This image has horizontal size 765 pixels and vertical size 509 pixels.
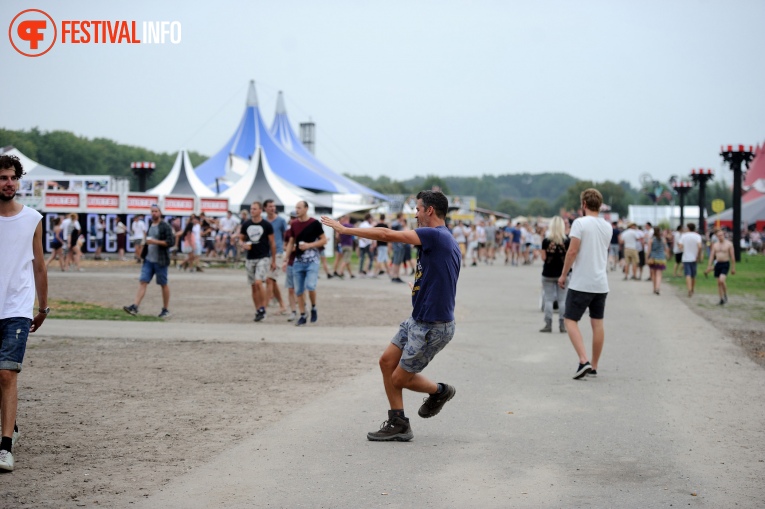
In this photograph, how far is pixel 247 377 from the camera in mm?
8938

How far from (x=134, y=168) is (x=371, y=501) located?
3704 centimetres

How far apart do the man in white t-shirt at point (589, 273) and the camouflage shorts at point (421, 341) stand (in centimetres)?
319

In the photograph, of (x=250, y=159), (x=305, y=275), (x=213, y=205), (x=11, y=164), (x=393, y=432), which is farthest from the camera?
(x=250, y=159)

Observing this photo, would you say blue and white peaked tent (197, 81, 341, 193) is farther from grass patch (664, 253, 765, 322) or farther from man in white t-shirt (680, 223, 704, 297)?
man in white t-shirt (680, 223, 704, 297)

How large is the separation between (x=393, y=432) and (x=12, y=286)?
2778mm

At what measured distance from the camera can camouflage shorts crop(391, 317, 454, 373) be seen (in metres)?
6.24

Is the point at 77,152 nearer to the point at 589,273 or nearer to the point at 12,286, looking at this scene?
the point at 589,273

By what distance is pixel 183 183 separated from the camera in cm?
4088

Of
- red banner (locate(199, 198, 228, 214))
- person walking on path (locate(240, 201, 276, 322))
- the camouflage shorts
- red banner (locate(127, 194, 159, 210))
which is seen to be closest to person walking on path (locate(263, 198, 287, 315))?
person walking on path (locate(240, 201, 276, 322))

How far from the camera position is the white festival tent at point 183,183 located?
132 ft

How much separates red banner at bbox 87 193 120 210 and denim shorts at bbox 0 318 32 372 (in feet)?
89.7

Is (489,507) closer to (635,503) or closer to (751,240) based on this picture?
(635,503)

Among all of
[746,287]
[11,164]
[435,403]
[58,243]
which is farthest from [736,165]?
[11,164]

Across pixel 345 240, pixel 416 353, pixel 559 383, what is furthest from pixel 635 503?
pixel 345 240
